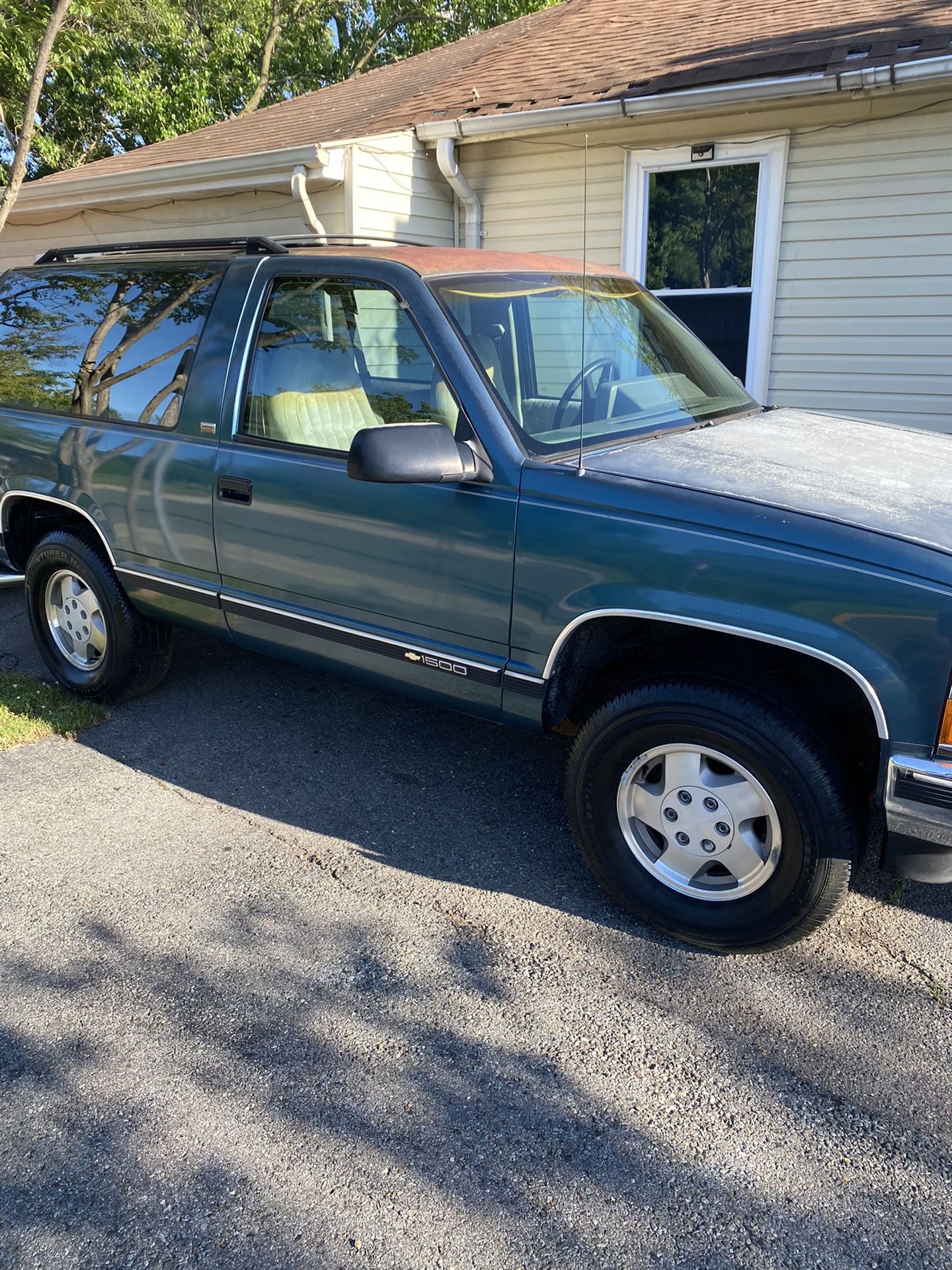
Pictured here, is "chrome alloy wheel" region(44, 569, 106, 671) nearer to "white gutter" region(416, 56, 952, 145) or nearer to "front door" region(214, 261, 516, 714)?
"front door" region(214, 261, 516, 714)

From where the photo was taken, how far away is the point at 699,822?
2.87 metres

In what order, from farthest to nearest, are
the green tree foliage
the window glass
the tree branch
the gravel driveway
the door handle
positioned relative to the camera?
the tree branch → the green tree foliage → the window glass → the door handle → the gravel driveway

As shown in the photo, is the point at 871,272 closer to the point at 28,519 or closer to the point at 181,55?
the point at 28,519

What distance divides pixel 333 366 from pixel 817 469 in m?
1.72

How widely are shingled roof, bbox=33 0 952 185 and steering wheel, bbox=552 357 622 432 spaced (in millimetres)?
3867

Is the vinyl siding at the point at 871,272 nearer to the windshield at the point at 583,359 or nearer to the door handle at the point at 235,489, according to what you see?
the windshield at the point at 583,359

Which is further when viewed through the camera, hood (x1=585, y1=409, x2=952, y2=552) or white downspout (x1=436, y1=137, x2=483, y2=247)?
white downspout (x1=436, y1=137, x2=483, y2=247)

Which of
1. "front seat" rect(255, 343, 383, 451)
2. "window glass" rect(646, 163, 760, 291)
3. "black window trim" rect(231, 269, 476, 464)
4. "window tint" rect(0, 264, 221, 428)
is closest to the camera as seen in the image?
"black window trim" rect(231, 269, 476, 464)

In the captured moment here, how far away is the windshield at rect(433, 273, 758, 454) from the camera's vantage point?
3.24 meters

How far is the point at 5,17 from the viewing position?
1241 centimetres

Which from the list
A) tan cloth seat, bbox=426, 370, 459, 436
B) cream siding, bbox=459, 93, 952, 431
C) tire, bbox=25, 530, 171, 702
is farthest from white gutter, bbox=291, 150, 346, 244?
tan cloth seat, bbox=426, 370, 459, 436

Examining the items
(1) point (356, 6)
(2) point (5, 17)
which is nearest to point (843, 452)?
(2) point (5, 17)

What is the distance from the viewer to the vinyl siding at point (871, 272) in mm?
6414

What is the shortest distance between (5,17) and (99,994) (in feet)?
46.0
